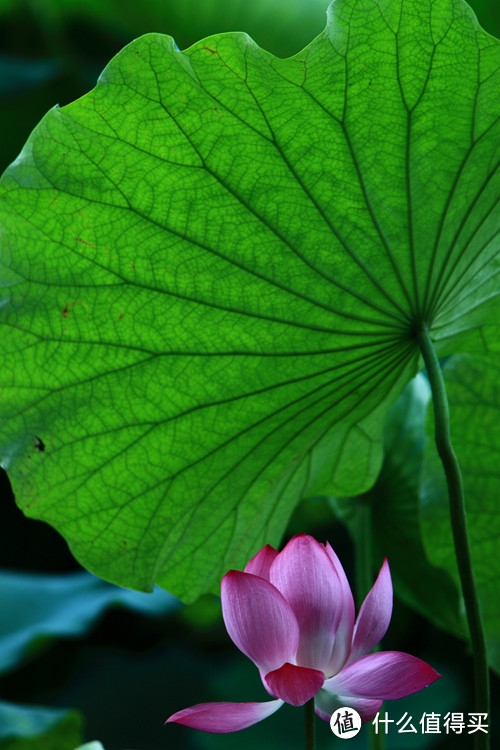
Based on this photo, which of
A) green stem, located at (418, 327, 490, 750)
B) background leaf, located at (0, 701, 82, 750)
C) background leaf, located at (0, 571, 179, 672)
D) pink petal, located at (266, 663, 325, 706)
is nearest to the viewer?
pink petal, located at (266, 663, 325, 706)

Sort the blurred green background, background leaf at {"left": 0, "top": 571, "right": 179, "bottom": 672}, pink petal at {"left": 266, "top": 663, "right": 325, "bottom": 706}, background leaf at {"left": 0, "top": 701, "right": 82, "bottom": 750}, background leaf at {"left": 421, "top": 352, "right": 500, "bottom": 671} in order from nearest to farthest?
pink petal at {"left": 266, "top": 663, "right": 325, "bottom": 706}, background leaf at {"left": 421, "top": 352, "right": 500, "bottom": 671}, background leaf at {"left": 0, "top": 701, "right": 82, "bottom": 750}, background leaf at {"left": 0, "top": 571, "right": 179, "bottom": 672}, the blurred green background

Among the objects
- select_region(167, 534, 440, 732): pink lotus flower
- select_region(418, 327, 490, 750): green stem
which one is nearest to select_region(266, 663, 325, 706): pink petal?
select_region(167, 534, 440, 732): pink lotus flower

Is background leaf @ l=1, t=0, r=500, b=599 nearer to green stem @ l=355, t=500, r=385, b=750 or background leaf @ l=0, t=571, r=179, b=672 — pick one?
green stem @ l=355, t=500, r=385, b=750

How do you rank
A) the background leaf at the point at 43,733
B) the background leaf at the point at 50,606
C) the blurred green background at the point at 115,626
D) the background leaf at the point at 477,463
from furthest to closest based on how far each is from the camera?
1. the blurred green background at the point at 115,626
2. the background leaf at the point at 50,606
3. the background leaf at the point at 43,733
4. the background leaf at the point at 477,463

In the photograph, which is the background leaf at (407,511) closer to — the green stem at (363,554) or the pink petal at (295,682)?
the green stem at (363,554)

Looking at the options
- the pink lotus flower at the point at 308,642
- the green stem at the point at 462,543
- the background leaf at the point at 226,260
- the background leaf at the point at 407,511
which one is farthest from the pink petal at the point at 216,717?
the background leaf at the point at 407,511

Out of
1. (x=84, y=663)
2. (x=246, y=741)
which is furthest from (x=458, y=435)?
(x=84, y=663)

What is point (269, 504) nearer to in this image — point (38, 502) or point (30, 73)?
point (38, 502)
